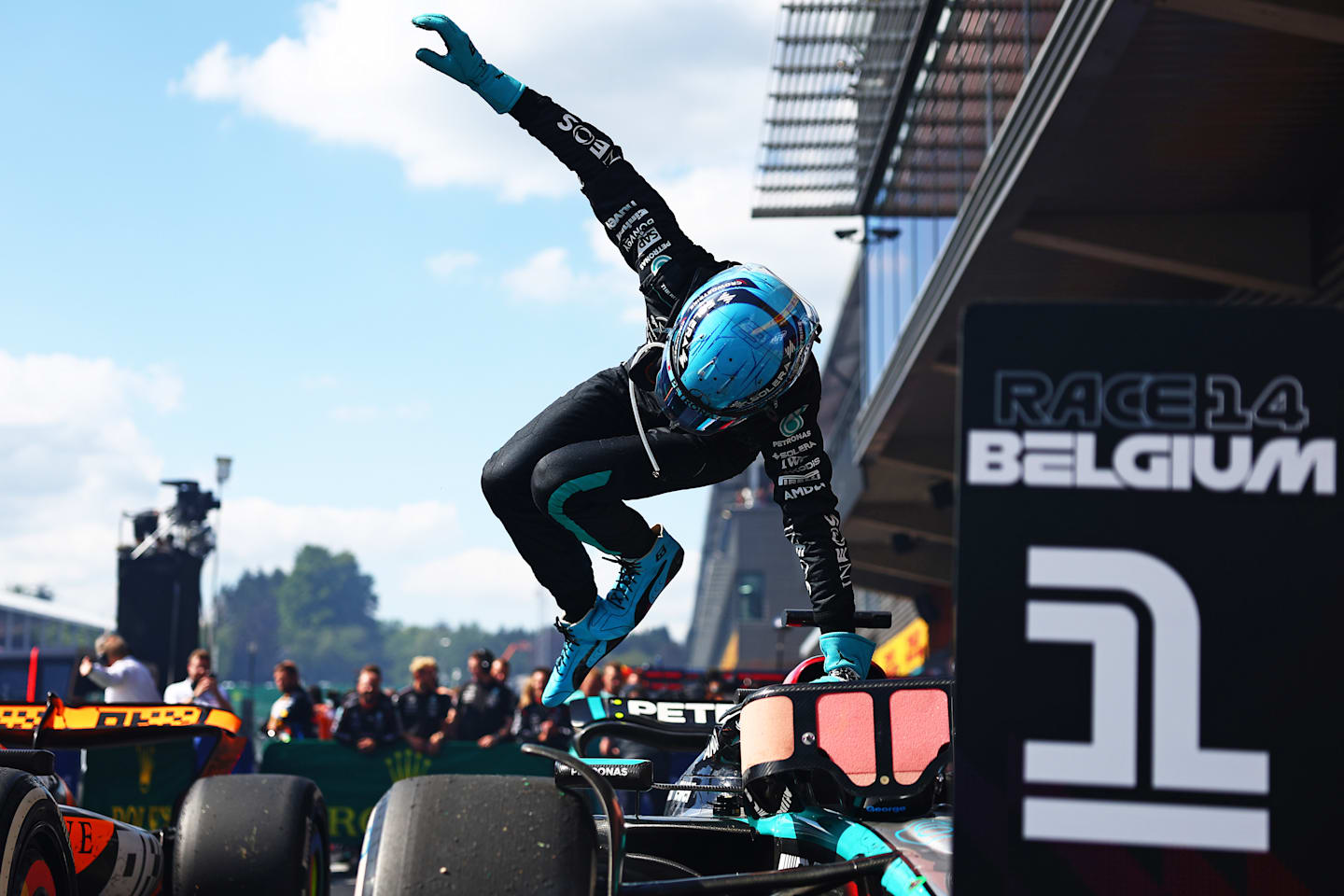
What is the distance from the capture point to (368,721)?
12.8 m

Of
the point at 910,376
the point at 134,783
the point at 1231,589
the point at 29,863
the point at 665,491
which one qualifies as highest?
the point at 910,376

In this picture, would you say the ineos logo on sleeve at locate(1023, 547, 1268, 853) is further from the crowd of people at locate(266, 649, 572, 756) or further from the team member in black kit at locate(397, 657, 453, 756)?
the team member in black kit at locate(397, 657, 453, 756)

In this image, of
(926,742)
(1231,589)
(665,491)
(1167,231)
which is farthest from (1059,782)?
(1167,231)

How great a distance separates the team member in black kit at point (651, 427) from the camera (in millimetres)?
3906

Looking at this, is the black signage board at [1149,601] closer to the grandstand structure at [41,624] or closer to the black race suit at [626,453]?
the black race suit at [626,453]

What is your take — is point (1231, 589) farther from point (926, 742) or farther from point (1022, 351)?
point (926, 742)

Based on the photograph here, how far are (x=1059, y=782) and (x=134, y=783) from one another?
10298 mm

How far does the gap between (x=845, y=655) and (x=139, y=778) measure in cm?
858

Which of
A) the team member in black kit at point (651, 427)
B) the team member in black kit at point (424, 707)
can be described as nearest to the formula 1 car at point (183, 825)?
the team member in black kit at point (651, 427)

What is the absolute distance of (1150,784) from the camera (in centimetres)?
201

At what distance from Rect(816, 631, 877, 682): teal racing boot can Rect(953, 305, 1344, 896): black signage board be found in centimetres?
176

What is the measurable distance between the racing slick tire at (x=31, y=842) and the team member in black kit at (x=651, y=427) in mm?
1561

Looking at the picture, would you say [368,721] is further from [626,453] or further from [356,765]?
[626,453]

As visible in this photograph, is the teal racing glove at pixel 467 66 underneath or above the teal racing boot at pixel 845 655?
above
